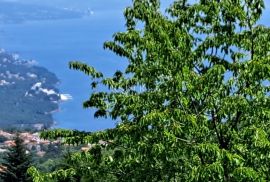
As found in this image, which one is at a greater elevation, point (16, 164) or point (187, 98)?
point (16, 164)

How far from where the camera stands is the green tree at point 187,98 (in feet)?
29.4

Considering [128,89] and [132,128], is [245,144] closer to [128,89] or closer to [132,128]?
[132,128]

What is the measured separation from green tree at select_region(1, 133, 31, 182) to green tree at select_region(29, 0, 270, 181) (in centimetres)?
2261

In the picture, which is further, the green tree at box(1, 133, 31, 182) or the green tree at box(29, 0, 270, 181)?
the green tree at box(1, 133, 31, 182)

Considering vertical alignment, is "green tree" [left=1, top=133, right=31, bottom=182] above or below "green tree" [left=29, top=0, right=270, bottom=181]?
above

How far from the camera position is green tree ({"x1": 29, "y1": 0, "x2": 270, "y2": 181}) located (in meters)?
8.96

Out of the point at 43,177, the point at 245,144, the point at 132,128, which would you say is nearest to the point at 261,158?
the point at 245,144

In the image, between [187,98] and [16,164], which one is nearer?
[187,98]

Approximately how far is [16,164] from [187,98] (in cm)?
2593

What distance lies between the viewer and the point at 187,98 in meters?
9.41

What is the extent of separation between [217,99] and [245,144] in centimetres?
83

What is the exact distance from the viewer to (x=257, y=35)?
10.4 m

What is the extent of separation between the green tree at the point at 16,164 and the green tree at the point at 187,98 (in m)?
22.6

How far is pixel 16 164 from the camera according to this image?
34062 millimetres
